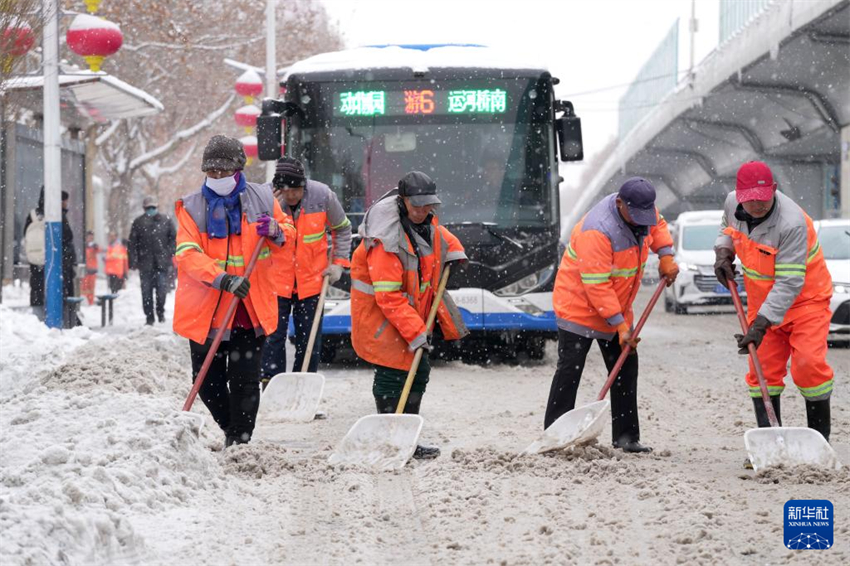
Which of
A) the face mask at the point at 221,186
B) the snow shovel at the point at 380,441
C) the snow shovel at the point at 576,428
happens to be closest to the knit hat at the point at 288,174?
the face mask at the point at 221,186

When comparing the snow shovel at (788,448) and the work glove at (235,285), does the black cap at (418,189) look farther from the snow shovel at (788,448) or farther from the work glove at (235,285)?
the snow shovel at (788,448)

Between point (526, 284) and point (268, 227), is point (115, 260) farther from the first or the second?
point (268, 227)

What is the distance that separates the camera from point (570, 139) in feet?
41.9

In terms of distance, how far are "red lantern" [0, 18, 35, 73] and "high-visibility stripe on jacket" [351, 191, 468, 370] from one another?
6.36 meters

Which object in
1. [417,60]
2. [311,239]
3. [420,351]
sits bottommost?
[420,351]

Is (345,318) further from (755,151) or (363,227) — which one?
(755,151)

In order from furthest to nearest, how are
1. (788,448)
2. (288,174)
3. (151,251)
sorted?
1. (151,251)
2. (288,174)
3. (788,448)

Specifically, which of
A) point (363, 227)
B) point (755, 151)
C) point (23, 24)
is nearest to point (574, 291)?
point (363, 227)

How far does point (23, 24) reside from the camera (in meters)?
13.1

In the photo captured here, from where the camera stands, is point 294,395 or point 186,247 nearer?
point 186,247

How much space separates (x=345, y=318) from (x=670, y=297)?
11.4 meters

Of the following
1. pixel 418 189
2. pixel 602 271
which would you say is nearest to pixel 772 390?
pixel 602 271

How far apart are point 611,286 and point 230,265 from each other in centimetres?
207

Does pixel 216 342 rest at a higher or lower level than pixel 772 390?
higher
